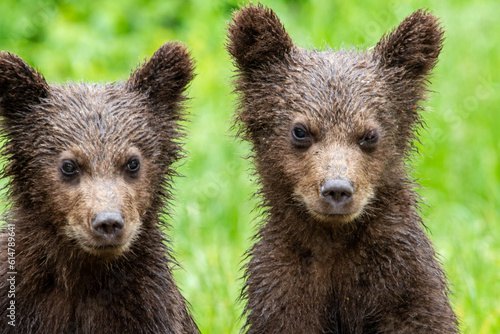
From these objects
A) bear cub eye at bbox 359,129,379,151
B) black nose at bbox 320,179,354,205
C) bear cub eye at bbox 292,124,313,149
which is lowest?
black nose at bbox 320,179,354,205

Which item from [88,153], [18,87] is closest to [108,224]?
[88,153]

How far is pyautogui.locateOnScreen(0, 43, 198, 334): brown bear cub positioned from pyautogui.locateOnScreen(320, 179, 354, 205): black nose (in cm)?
145

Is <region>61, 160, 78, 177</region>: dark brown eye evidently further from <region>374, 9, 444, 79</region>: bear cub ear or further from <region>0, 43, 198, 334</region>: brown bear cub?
<region>374, 9, 444, 79</region>: bear cub ear

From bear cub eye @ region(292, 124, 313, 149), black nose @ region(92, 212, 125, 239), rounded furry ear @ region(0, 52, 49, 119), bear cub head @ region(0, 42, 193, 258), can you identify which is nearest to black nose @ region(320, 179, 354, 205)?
bear cub eye @ region(292, 124, 313, 149)

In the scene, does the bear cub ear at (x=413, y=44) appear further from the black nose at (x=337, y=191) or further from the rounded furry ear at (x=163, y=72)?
the rounded furry ear at (x=163, y=72)

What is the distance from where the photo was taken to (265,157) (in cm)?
766

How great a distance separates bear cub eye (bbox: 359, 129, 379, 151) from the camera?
7.36 meters

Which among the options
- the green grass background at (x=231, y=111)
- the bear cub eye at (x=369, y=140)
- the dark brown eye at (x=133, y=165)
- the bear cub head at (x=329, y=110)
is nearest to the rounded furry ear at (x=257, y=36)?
the bear cub head at (x=329, y=110)

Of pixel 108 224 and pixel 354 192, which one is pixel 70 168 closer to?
pixel 108 224

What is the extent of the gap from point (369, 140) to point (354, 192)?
1.78 ft

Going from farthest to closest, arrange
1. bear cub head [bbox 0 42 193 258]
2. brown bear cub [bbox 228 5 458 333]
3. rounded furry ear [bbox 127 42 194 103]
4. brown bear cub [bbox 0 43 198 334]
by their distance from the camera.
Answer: rounded furry ear [bbox 127 42 194 103], brown bear cub [bbox 228 5 458 333], brown bear cub [bbox 0 43 198 334], bear cub head [bbox 0 42 193 258]

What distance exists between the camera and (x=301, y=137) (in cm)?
741

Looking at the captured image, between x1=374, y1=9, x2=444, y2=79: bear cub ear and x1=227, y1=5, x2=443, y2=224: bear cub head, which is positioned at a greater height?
x1=374, y1=9, x2=444, y2=79: bear cub ear

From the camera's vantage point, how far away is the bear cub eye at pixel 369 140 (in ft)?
24.1
